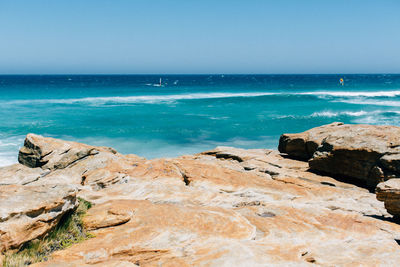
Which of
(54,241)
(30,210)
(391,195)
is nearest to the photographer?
(30,210)

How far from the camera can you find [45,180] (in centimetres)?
1062

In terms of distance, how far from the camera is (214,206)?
8.27m

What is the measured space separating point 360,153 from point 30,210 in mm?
10781

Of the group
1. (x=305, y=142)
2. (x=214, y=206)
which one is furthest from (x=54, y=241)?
(x=305, y=142)

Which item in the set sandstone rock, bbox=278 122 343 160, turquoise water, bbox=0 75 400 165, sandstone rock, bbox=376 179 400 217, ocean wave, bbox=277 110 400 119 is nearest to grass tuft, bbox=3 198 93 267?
sandstone rock, bbox=376 179 400 217

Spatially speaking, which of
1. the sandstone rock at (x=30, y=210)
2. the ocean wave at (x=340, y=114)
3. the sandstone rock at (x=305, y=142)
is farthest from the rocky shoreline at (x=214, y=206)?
the ocean wave at (x=340, y=114)

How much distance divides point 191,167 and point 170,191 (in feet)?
7.57

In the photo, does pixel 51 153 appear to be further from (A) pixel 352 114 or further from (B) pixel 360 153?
(A) pixel 352 114

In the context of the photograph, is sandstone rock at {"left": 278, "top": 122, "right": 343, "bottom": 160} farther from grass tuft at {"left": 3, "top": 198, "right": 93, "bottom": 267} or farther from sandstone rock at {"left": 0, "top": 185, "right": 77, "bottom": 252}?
sandstone rock at {"left": 0, "top": 185, "right": 77, "bottom": 252}

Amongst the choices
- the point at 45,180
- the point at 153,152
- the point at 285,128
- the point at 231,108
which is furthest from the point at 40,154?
the point at 231,108

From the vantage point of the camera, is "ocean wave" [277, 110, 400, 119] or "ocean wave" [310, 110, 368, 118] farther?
"ocean wave" [310, 110, 368, 118]

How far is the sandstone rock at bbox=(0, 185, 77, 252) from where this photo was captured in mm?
5156

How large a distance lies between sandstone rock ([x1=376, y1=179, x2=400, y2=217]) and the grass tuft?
6.45 meters

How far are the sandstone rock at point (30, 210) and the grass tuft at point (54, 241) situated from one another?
120 millimetres
